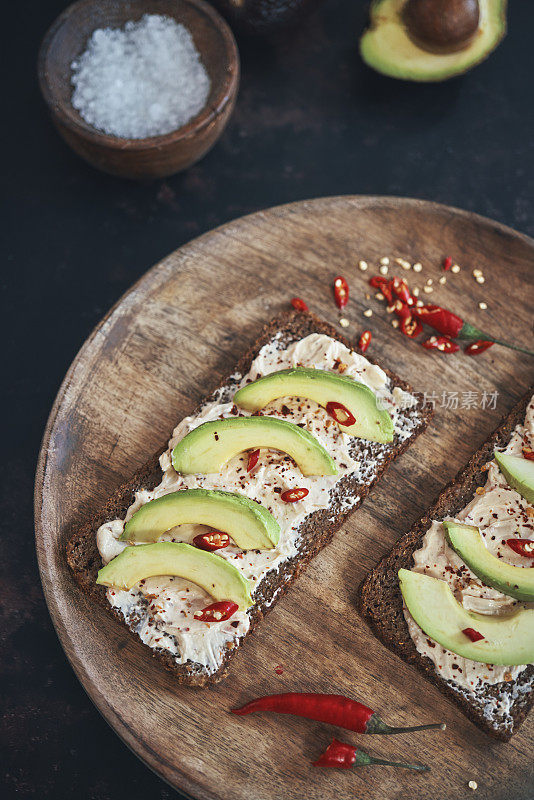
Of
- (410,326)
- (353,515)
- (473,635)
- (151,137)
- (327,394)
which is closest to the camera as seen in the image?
(473,635)

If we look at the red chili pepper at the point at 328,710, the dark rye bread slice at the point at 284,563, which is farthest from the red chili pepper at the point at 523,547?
the red chili pepper at the point at 328,710

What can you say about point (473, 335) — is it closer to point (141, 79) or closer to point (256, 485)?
point (256, 485)

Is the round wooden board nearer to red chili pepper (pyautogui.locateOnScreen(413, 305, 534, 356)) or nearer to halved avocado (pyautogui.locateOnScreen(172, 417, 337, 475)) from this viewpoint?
red chili pepper (pyautogui.locateOnScreen(413, 305, 534, 356))

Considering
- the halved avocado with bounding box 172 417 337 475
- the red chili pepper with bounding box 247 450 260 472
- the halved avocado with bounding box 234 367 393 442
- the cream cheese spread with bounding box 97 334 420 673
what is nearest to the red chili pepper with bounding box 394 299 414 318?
the cream cheese spread with bounding box 97 334 420 673

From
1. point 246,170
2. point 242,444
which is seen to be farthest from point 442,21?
point 242,444

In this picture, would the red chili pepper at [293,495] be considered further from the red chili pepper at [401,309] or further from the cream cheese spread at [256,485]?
the red chili pepper at [401,309]

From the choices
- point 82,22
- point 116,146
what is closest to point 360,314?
point 116,146
